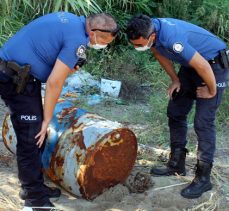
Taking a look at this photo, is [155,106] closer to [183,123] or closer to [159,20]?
[183,123]

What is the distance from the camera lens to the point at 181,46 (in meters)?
3.61

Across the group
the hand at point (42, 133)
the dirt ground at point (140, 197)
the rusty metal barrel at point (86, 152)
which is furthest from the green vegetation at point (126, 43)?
the hand at point (42, 133)

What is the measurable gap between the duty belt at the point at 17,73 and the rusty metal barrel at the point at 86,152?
67cm

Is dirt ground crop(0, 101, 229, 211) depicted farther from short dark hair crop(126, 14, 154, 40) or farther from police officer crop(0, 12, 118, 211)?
short dark hair crop(126, 14, 154, 40)

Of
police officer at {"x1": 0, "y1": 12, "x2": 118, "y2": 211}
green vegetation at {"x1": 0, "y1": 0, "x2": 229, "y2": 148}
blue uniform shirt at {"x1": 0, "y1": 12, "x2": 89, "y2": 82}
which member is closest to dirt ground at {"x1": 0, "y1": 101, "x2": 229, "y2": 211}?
police officer at {"x1": 0, "y1": 12, "x2": 118, "y2": 211}

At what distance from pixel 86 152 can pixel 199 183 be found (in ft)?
3.44

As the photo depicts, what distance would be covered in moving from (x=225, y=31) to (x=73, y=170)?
5268 millimetres

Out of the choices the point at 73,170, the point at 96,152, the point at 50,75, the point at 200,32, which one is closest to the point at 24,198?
the point at 73,170

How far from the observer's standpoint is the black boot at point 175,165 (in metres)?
4.43

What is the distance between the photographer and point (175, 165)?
14.6 ft

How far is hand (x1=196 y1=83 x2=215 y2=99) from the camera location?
12.7ft

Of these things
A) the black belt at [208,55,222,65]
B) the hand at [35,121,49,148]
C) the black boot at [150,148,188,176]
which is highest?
the black belt at [208,55,222,65]

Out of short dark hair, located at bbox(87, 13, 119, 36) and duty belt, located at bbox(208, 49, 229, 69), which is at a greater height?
short dark hair, located at bbox(87, 13, 119, 36)

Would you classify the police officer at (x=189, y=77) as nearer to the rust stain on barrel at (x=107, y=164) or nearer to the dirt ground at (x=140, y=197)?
the dirt ground at (x=140, y=197)
